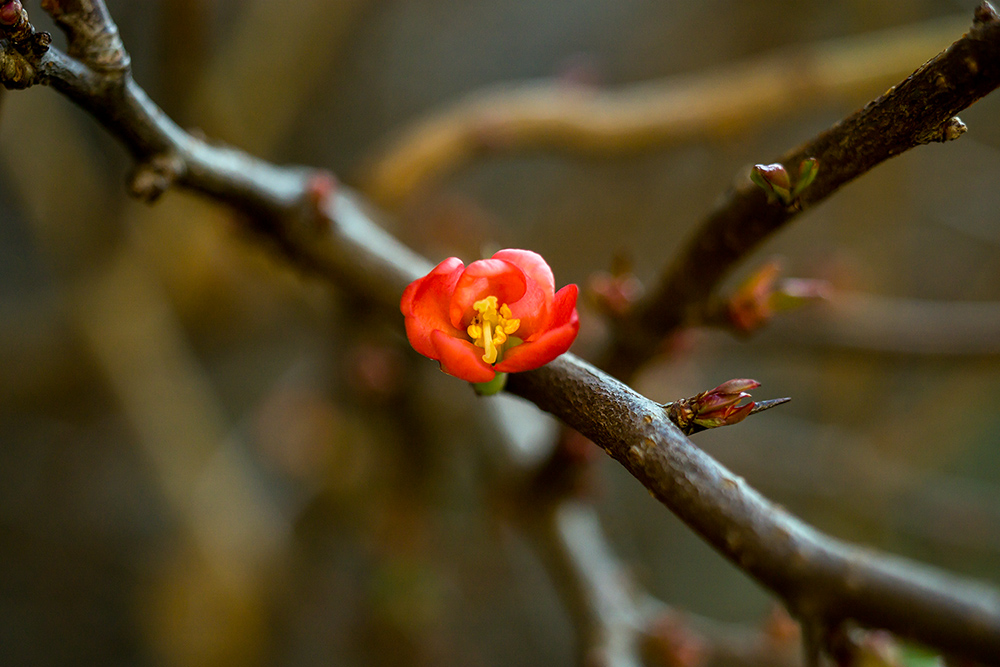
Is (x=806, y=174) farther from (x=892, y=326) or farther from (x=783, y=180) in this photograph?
(x=892, y=326)

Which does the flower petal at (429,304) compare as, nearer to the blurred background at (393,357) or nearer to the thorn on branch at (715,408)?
the thorn on branch at (715,408)

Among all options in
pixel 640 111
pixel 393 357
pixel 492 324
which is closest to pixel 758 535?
pixel 492 324

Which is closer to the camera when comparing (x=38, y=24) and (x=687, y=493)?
(x=687, y=493)

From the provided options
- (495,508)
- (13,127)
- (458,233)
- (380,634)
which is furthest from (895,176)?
(13,127)

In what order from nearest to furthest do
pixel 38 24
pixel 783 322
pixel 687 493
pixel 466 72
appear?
pixel 687 493, pixel 783 322, pixel 38 24, pixel 466 72

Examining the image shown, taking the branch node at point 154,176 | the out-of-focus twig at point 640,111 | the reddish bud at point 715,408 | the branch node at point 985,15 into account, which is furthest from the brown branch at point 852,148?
the out-of-focus twig at point 640,111

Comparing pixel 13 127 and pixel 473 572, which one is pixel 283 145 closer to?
pixel 13 127

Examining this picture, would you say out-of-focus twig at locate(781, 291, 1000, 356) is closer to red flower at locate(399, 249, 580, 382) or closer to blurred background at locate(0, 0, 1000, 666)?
blurred background at locate(0, 0, 1000, 666)
